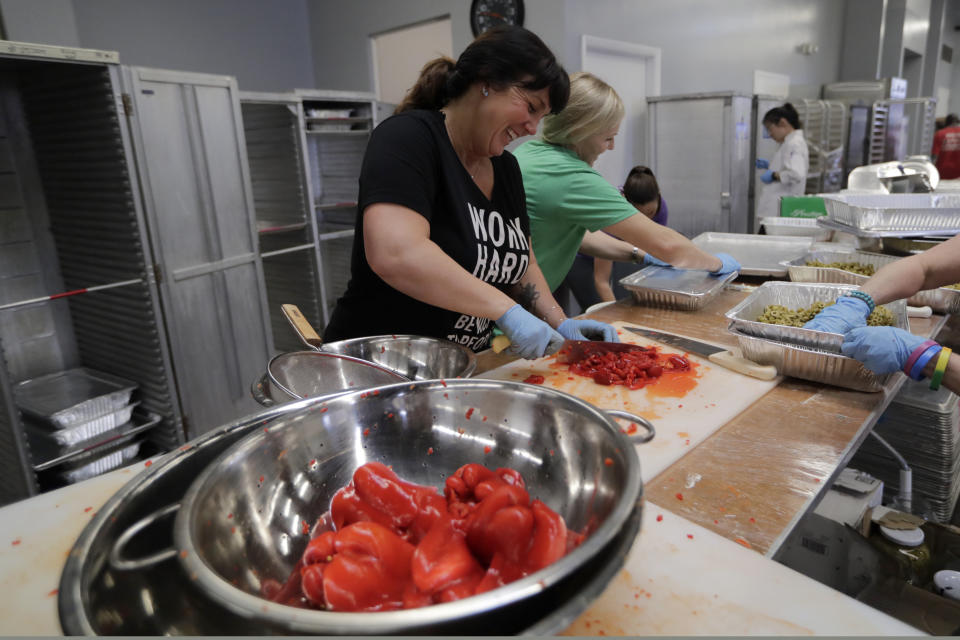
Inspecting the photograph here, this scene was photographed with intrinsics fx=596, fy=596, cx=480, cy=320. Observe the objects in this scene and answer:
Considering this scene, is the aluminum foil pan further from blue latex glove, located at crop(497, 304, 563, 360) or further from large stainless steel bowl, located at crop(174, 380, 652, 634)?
large stainless steel bowl, located at crop(174, 380, 652, 634)

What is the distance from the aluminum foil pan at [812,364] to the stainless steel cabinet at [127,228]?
2720 millimetres

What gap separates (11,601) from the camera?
0.79 meters

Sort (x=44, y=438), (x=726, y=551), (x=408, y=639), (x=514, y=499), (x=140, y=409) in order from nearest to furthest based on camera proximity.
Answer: (x=408, y=639), (x=514, y=499), (x=726, y=551), (x=44, y=438), (x=140, y=409)

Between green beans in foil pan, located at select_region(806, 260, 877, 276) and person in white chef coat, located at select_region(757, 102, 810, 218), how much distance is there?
3.57m

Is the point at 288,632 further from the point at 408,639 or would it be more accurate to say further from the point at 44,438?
the point at 44,438

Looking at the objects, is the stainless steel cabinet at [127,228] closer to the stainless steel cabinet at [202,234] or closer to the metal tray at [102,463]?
the stainless steel cabinet at [202,234]

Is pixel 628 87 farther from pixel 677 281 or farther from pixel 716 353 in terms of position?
pixel 716 353

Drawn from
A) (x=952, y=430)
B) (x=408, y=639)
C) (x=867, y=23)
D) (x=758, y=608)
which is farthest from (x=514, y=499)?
(x=867, y=23)

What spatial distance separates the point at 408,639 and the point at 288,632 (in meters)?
0.11

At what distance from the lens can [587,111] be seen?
226 cm

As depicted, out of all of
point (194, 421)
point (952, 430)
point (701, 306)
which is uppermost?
point (701, 306)

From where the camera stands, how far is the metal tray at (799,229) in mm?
3691

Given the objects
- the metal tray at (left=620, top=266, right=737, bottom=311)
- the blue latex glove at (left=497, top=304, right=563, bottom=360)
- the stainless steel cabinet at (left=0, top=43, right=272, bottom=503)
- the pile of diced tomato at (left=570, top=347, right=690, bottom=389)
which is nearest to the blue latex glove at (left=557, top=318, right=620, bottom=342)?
the pile of diced tomato at (left=570, top=347, right=690, bottom=389)

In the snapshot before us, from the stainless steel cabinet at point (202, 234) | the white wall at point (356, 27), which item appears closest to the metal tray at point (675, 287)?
the stainless steel cabinet at point (202, 234)
